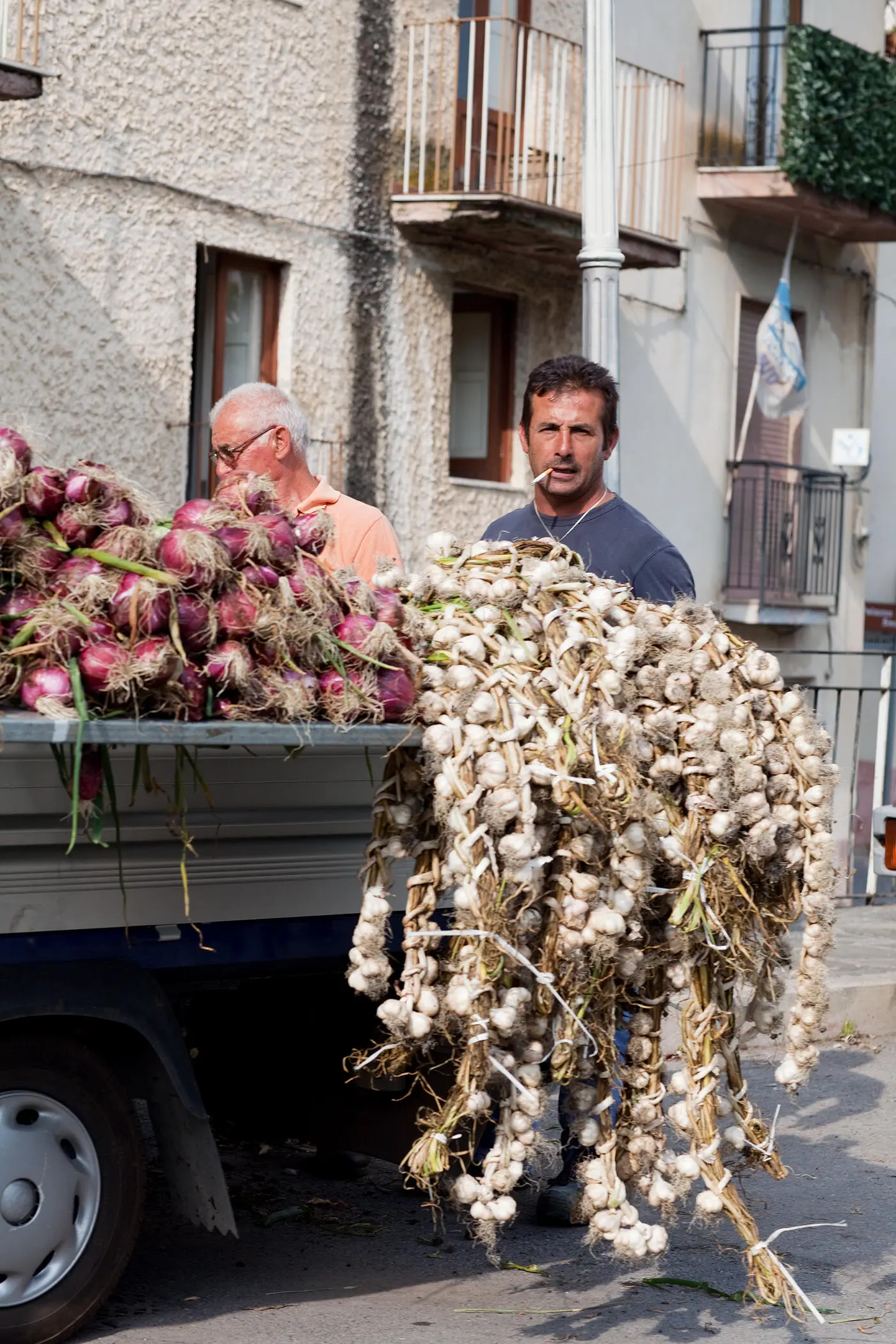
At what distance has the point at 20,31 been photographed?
11891mm

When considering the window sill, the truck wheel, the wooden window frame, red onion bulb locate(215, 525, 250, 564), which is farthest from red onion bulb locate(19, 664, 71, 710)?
the window sill

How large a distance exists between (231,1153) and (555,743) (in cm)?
260

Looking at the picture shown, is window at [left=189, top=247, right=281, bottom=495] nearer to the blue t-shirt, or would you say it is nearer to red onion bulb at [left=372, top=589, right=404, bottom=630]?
the blue t-shirt

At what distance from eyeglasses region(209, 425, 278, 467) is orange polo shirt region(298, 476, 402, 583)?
228 mm

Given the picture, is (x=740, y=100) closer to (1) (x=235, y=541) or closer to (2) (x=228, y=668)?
(1) (x=235, y=541)

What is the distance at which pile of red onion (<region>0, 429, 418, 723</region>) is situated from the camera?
137 inches

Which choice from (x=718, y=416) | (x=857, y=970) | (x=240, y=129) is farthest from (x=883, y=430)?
(x=857, y=970)

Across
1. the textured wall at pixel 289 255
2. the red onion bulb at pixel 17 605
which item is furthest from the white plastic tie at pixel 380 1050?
the textured wall at pixel 289 255

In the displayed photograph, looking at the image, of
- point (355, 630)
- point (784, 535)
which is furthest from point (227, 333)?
point (355, 630)

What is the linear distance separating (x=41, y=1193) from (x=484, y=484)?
12.2 meters

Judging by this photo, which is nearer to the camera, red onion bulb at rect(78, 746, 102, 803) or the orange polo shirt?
red onion bulb at rect(78, 746, 102, 803)

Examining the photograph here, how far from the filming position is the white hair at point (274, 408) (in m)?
5.52

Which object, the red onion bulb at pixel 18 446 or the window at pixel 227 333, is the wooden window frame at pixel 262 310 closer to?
the window at pixel 227 333

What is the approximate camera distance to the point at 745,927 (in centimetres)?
434
